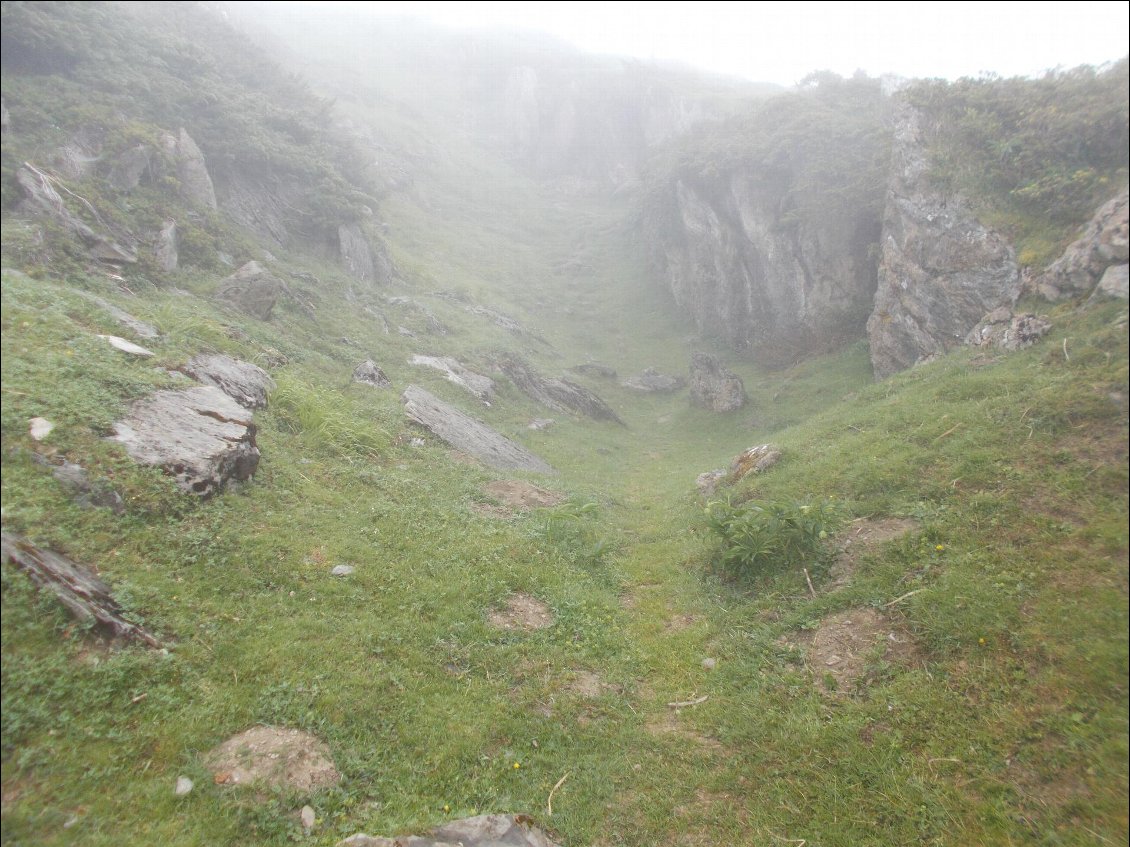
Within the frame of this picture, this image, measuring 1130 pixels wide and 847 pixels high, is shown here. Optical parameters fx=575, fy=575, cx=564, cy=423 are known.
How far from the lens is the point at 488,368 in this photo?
26000mm

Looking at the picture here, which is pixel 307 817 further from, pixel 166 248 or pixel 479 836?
pixel 166 248

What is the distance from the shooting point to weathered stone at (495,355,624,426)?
26453 millimetres

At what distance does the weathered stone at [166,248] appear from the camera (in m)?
14.0

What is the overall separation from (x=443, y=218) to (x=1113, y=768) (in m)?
52.5

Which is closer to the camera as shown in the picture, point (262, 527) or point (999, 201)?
point (262, 527)

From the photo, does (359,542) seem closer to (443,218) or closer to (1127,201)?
(1127,201)

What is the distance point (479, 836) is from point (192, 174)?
938 inches

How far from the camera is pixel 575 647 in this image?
30.2 feet

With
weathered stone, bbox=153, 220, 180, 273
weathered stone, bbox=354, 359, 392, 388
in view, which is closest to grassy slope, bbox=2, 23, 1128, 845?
weathered stone, bbox=153, 220, 180, 273

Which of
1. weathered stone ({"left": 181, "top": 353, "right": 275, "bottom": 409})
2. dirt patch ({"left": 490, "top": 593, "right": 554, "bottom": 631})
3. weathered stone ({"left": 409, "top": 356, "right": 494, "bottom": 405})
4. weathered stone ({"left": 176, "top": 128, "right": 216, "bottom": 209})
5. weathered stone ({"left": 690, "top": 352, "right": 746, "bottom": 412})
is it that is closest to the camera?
dirt patch ({"left": 490, "top": 593, "right": 554, "bottom": 631})

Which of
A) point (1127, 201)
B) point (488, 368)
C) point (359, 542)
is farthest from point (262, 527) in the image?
point (488, 368)

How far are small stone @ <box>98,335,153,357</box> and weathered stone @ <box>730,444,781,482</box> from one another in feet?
42.6

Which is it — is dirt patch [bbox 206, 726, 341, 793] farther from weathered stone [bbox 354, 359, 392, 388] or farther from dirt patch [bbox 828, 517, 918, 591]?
weathered stone [bbox 354, 359, 392, 388]

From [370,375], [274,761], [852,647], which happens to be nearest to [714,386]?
[370,375]
